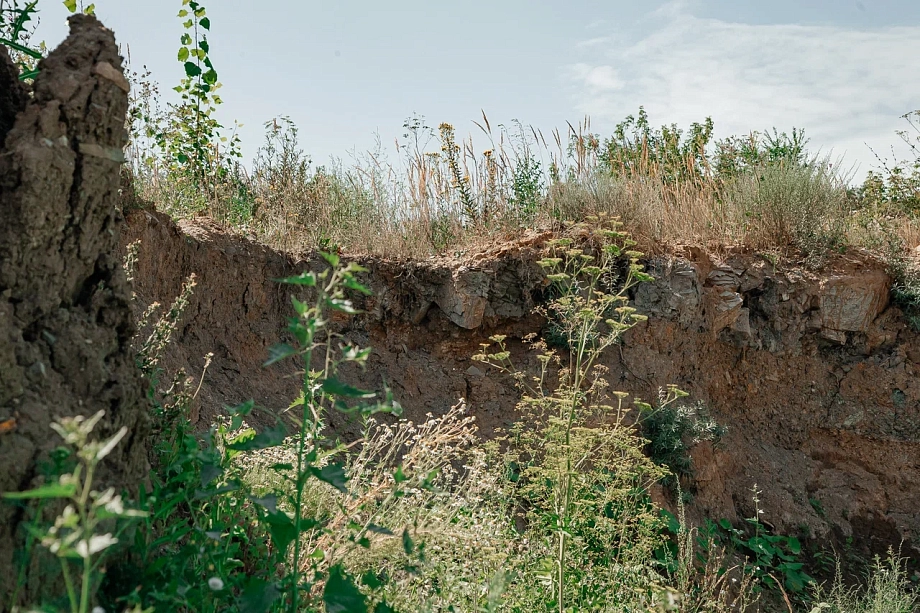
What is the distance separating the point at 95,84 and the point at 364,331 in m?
4.63

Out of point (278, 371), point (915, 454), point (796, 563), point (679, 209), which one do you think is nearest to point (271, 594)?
point (278, 371)

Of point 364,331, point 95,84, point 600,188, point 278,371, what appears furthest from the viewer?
point 600,188

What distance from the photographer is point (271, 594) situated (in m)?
2.15

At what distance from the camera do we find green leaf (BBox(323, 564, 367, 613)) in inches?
84.6

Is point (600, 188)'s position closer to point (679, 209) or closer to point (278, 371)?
point (679, 209)

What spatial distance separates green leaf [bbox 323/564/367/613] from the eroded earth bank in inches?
149

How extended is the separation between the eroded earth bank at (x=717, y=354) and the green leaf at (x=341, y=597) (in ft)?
12.4

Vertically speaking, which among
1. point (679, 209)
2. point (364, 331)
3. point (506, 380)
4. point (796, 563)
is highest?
point (679, 209)

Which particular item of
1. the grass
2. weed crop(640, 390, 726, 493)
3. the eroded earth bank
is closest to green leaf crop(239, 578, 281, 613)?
the grass

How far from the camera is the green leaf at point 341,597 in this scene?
2148 mm

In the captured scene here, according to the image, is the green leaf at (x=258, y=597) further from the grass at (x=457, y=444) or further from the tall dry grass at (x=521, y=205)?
the tall dry grass at (x=521, y=205)

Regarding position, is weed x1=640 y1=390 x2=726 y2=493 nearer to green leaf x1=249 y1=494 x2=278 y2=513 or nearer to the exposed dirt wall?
green leaf x1=249 y1=494 x2=278 y2=513

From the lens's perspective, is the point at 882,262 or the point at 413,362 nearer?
the point at 413,362

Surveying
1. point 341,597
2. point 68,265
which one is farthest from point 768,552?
point 68,265
